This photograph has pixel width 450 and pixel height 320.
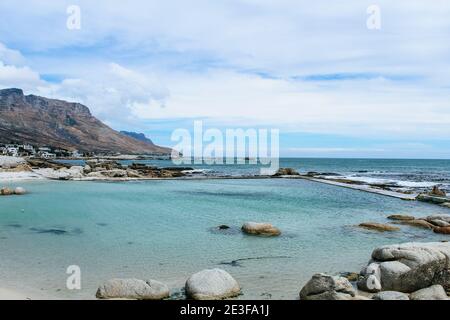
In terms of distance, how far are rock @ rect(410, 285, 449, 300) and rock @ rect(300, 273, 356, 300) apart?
1.81 metres

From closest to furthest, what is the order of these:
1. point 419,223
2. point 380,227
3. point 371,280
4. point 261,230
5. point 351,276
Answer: point 371,280, point 351,276, point 261,230, point 380,227, point 419,223

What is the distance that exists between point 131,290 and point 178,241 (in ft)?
26.9

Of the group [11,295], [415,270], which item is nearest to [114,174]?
[11,295]

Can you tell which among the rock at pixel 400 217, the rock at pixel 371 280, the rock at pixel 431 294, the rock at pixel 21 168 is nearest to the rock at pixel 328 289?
the rock at pixel 371 280

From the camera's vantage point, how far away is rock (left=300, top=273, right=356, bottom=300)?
38.4 ft

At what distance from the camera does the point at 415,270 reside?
520 inches

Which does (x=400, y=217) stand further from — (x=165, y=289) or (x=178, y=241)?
(x=165, y=289)

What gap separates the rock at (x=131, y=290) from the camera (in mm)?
12164

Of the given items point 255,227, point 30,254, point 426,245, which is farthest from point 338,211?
point 30,254

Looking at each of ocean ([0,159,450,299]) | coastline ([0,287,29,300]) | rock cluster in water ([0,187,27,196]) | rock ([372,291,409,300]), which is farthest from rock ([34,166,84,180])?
rock ([372,291,409,300])

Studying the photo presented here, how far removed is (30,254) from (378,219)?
2158 cm

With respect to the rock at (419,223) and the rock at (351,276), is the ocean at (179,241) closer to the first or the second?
the rock at (351,276)

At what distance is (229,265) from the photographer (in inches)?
643
